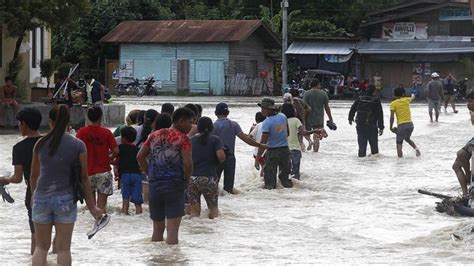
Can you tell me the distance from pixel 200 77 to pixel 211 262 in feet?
154

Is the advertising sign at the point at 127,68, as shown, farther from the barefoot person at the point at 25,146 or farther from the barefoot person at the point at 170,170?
the barefoot person at the point at 25,146

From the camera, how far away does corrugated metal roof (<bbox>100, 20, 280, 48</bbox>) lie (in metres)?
55.5

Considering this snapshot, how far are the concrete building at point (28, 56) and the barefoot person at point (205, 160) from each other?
53.9 feet

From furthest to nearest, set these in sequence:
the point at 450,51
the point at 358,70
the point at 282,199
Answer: the point at 358,70 → the point at 450,51 → the point at 282,199

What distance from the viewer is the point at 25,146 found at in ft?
31.0

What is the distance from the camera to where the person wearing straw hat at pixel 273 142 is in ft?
50.9

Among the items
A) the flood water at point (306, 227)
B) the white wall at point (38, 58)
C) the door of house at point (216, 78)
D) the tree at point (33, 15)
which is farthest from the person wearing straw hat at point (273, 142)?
the door of house at point (216, 78)

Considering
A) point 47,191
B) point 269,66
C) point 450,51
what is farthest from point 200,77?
point 47,191

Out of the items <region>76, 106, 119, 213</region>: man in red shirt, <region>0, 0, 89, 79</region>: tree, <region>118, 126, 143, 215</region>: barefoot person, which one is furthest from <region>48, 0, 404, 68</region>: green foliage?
<region>76, 106, 119, 213</region>: man in red shirt

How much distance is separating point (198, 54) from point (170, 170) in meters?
46.6

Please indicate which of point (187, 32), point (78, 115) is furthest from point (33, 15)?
point (187, 32)

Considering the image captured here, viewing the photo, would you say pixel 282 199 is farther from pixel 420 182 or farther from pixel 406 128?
pixel 406 128

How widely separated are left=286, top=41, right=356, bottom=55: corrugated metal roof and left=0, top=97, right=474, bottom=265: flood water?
37.8 metres

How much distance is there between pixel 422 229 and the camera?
12.5 meters
